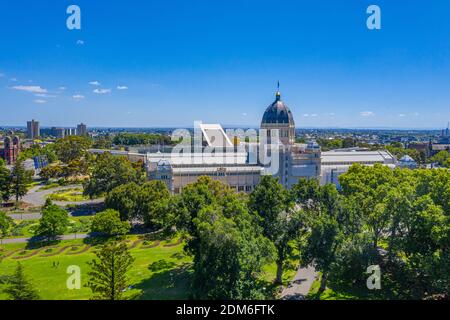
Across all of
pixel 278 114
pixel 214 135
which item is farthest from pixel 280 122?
pixel 214 135

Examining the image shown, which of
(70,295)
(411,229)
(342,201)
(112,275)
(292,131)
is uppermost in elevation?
(292,131)

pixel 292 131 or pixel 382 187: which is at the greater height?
pixel 292 131

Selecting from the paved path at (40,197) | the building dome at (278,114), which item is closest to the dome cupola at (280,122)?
the building dome at (278,114)

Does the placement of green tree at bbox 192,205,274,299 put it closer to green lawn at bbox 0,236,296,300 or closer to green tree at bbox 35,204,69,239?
green lawn at bbox 0,236,296,300

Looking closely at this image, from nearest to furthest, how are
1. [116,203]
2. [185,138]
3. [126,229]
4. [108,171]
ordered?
[126,229] → [116,203] → [108,171] → [185,138]

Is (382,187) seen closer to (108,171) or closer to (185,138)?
(108,171)

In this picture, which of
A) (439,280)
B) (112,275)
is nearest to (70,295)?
(112,275)

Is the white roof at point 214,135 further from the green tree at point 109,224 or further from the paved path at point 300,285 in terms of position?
the paved path at point 300,285

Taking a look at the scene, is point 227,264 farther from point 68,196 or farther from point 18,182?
point 18,182
